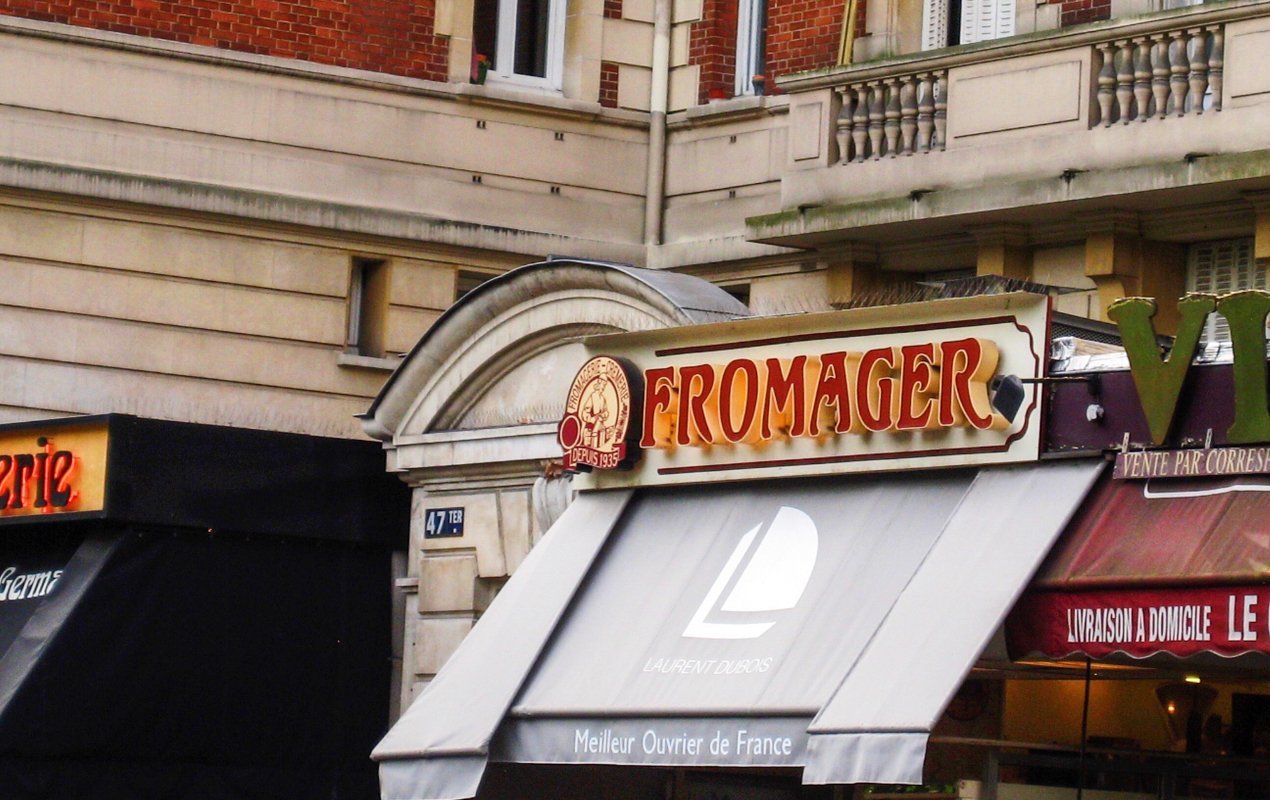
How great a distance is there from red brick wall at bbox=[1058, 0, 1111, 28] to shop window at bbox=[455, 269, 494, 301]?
5124 millimetres

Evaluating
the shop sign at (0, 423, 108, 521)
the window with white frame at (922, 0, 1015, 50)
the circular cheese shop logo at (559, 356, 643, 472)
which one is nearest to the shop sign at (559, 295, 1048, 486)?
the circular cheese shop logo at (559, 356, 643, 472)

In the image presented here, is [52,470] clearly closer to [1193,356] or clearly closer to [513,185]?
[513,185]

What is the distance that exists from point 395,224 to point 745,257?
2.64 metres

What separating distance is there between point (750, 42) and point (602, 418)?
604cm

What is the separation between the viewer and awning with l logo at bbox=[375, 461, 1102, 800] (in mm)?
12750

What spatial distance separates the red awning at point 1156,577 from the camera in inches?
469

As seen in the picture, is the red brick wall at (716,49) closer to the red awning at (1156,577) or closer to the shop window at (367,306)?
the shop window at (367,306)

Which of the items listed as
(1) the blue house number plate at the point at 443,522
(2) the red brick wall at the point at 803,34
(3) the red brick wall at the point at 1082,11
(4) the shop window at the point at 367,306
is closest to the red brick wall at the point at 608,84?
(2) the red brick wall at the point at 803,34

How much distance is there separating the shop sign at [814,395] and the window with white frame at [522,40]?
5807 millimetres

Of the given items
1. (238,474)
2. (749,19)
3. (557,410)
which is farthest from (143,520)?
(749,19)

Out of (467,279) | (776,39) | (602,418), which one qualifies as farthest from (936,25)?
(602,418)

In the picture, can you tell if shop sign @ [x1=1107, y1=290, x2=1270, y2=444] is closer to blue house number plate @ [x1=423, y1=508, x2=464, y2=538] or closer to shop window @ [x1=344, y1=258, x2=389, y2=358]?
blue house number plate @ [x1=423, y1=508, x2=464, y2=538]

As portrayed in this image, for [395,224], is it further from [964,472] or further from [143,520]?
[964,472]

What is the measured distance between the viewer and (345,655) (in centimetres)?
1897
